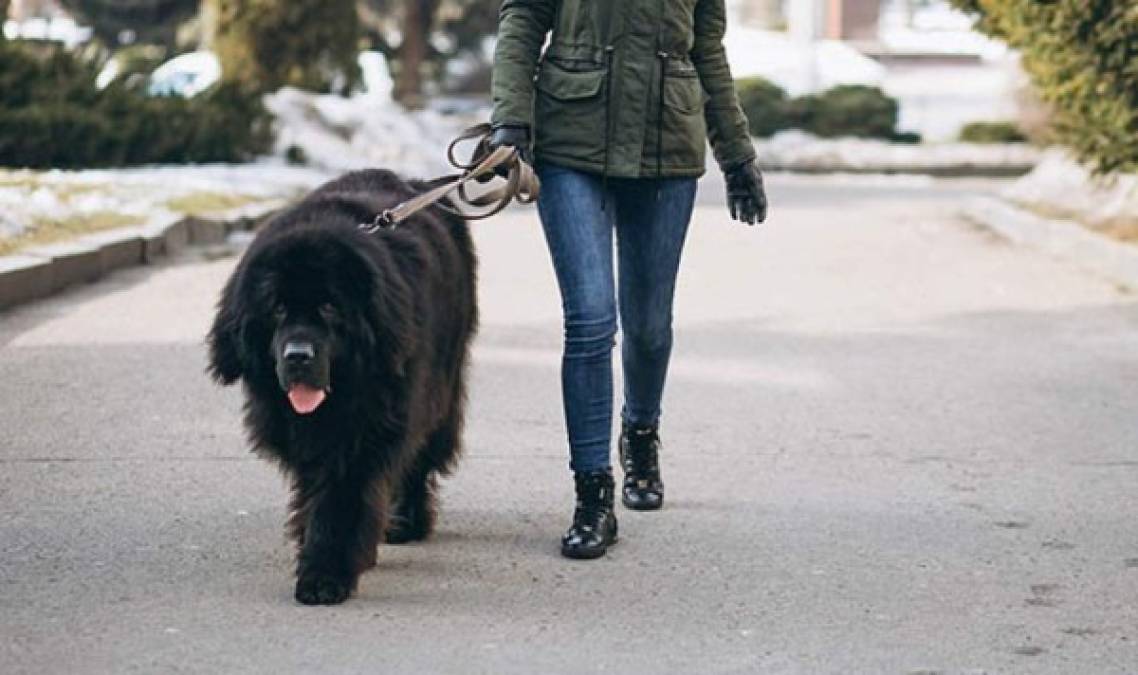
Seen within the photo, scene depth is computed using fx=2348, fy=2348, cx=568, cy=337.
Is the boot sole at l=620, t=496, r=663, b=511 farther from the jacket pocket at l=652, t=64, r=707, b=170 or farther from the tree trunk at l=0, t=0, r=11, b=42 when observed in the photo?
the tree trunk at l=0, t=0, r=11, b=42

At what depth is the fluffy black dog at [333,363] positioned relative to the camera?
239 inches

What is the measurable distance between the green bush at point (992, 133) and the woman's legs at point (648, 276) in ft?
97.8

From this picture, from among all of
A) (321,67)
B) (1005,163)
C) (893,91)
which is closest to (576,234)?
(321,67)

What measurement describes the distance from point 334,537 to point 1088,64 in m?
10.8

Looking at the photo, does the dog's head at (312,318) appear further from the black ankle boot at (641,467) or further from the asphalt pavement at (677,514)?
the black ankle boot at (641,467)

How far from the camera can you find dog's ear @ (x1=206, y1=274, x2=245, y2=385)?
20.3 ft

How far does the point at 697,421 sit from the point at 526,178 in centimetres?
316

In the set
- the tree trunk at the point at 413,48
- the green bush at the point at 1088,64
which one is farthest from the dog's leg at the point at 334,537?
the tree trunk at the point at 413,48

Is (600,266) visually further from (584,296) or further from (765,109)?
(765,109)

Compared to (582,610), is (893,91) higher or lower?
lower

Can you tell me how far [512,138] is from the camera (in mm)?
6754

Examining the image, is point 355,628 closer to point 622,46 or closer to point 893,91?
point 622,46

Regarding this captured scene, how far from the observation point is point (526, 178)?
22.0ft

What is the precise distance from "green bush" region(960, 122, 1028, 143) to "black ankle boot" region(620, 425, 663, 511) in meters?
29.7
